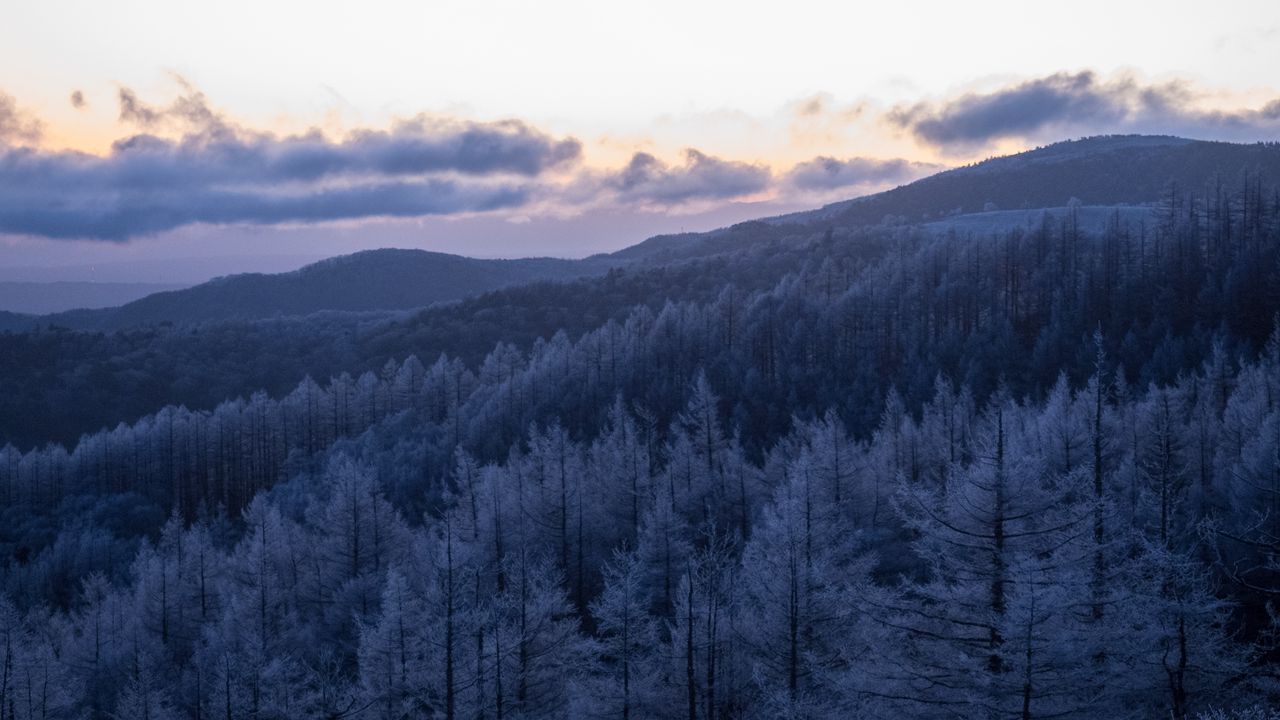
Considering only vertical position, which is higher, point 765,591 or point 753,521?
point 765,591

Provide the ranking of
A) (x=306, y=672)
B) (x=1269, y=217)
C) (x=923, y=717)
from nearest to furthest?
(x=923, y=717), (x=306, y=672), (x=1269, y=217)

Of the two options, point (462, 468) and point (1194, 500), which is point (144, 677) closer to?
point (462, 468)

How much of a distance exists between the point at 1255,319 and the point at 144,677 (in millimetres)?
122477

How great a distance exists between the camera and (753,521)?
63094 millimetres

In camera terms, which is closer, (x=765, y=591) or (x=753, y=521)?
(x=765, y=591)

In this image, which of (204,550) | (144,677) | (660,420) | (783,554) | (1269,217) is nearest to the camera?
(783,554)

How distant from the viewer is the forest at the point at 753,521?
19.7 meters

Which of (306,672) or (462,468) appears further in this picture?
(462,468)

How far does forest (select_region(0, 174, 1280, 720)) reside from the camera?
64.5 feet

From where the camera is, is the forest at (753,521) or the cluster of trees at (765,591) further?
the forest at (753,521)

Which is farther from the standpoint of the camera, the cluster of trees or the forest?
the forest

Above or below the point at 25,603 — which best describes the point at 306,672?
above

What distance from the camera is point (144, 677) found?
147 ft

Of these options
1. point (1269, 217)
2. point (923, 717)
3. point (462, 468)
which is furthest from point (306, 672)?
point (1269, 217)
